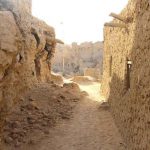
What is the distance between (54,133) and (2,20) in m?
4.94

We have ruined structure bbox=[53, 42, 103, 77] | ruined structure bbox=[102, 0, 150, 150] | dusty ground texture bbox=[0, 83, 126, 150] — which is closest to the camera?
ruined structure bbox=[102, 0, 150, 150]

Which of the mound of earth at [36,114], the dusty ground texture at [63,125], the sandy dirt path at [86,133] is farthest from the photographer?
the mound of earth at [36,114]

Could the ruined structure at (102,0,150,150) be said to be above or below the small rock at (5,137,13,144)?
above

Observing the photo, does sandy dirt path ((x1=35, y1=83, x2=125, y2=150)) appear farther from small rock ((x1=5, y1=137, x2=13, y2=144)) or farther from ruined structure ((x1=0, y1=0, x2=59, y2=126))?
ruined structure ((x1=0, y1=0, x2=59, y2=126))

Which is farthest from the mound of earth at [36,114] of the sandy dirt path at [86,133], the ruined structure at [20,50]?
the ruined structure at [20,50]

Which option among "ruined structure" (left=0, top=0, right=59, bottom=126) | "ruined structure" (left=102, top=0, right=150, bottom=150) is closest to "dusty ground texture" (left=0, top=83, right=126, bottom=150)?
"ruined structure" (left=102, top=0, right=150, bottom=150)

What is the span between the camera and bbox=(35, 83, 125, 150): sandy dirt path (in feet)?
35.4

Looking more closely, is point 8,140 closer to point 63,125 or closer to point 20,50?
point 63,125

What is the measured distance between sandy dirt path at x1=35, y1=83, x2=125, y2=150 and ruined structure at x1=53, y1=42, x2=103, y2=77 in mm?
22619

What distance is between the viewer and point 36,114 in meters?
12.9

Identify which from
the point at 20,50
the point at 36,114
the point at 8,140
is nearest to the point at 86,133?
the point at 36,114

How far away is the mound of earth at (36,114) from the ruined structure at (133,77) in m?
2.34

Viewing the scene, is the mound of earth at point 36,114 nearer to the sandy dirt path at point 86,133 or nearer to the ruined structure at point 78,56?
the sandy dirt path at point 86,133

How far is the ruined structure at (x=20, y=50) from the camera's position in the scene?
8922 mm
